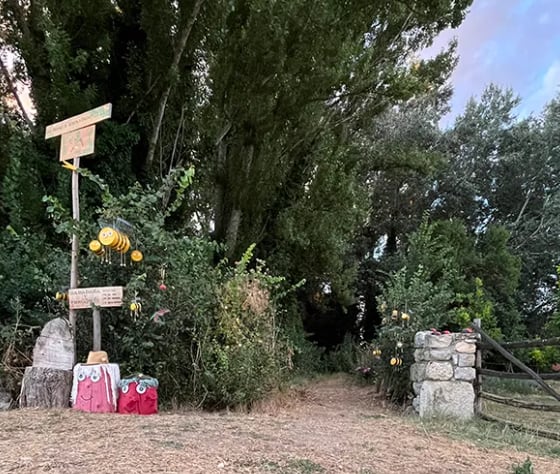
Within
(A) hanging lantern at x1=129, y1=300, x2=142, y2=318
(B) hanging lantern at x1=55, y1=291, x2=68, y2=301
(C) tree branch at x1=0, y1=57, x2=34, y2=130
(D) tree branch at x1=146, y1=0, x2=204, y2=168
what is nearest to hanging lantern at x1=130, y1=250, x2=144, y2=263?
(A) hanging lantern at x1=129, y1=300, x2=142, y2=318

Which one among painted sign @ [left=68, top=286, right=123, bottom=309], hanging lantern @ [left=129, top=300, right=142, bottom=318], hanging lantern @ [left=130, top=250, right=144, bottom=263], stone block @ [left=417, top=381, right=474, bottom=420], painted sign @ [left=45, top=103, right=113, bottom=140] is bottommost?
stone block @ [left=417, top=381, right=474, bottom=420]

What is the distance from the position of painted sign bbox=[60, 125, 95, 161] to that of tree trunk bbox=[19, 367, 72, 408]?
1825 mm

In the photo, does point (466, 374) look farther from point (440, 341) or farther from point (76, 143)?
point (76, 143)

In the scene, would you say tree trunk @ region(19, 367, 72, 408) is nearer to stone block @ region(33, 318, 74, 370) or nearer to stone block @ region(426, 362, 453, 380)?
stone block @ region(33, 318, 74, 370)

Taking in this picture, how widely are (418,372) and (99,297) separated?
3.05m

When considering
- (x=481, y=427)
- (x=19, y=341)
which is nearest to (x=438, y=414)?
(x=481, y=427)

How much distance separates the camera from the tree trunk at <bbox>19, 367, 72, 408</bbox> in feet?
12.9

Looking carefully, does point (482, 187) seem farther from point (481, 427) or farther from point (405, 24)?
point (481, 427)

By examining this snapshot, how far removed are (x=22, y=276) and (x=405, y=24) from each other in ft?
23.7

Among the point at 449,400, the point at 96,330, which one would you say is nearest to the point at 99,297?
the point at 96,330

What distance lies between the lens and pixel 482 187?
42.7ft

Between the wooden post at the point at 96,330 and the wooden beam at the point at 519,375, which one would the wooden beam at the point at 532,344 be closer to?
the wooden beam at the point at 519,375

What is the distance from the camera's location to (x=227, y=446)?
9.46ft

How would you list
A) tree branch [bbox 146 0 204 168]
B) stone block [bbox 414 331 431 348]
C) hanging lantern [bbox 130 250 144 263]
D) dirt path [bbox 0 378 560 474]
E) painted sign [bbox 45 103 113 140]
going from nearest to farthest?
dirt path [bbox 0 378 560 474], hanging lantern [bbox 130 250 144 263], painted sign [bbox 45 103 113 140], stone block [bbox 414 331 431 348], tree branch [bbox 146 0 204 168]
